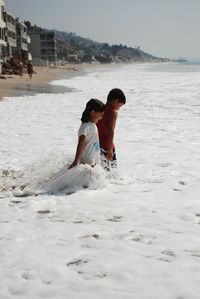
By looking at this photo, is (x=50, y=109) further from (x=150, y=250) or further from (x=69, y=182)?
(x=150, y=250)

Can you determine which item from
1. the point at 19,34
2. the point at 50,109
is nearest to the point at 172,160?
the point at 50,109

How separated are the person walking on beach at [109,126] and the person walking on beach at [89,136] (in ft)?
1.32

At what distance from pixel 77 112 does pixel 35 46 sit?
5059 inches

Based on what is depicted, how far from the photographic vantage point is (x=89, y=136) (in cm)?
591

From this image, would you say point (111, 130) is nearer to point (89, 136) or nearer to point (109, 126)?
point (109, 126)

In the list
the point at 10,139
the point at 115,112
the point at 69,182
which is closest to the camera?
the point at 69,182

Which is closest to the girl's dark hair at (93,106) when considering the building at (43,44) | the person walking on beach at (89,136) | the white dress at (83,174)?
the person walking on beach at (89,136)

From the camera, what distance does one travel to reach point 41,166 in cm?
666

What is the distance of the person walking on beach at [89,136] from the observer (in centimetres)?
576

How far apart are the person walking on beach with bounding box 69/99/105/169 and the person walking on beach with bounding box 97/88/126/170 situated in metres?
0.40

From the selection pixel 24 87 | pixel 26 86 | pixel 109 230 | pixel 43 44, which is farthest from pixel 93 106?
pixel 43 44

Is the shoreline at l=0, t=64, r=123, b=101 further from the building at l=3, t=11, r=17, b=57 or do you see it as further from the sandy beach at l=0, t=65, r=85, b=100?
the building at l=3, t=11, r=17, b=57

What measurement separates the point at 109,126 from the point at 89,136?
582mm

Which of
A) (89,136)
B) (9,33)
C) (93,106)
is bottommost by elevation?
(89,136)
